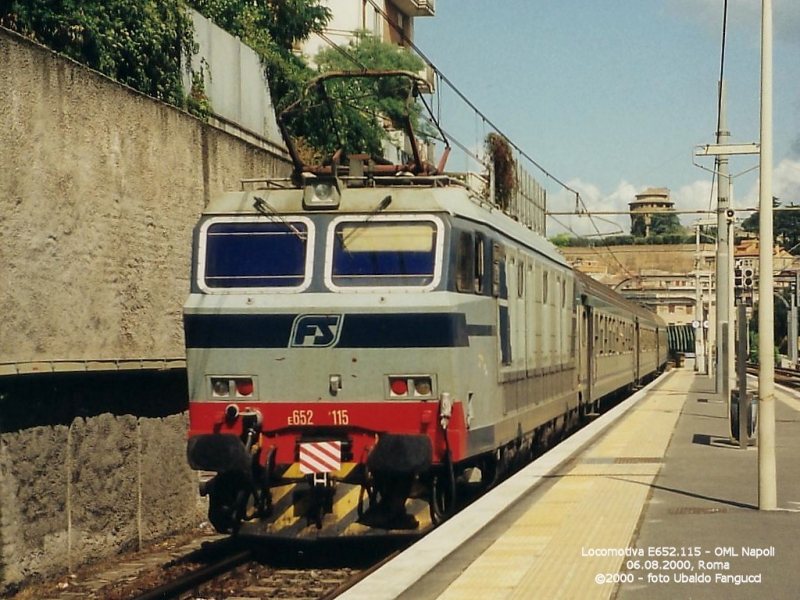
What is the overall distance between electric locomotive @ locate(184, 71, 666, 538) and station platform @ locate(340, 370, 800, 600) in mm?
834

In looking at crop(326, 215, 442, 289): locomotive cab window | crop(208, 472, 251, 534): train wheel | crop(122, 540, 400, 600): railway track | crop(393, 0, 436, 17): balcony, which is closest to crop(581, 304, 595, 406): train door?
crop(122, 540, 400, 600): railway track

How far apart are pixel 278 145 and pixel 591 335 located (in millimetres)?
6972

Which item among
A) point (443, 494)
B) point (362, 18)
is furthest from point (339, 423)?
point (362, 18)

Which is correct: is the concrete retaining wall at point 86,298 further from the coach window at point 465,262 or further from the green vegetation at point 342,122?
the coach window at point 465,262

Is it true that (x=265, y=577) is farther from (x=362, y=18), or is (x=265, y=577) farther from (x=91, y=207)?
(x=362, y=18)

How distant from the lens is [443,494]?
1194 centimetres

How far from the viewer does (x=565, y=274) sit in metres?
20.0

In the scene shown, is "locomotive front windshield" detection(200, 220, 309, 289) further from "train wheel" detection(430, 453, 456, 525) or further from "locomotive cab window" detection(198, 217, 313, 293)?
"train wheel" detection(430, 453, 456, 525)

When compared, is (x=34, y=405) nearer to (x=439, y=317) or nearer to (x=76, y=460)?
(x=76, y=460)

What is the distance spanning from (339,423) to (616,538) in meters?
2.80

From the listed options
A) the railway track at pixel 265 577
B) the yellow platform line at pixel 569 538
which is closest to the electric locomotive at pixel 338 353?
the railway track at pixel 265 577

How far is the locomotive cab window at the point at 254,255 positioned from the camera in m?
11.9

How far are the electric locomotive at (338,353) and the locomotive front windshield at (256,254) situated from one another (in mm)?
Answer: 13

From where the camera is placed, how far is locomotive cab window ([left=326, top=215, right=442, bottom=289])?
38.2 feet
